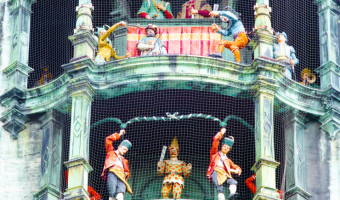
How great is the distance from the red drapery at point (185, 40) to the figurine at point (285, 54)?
1.49m

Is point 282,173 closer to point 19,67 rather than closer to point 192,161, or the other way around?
point 192,161

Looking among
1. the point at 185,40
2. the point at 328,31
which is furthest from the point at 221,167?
the point at 328,31

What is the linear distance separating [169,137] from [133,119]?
1166 mm

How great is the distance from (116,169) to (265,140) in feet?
11.6

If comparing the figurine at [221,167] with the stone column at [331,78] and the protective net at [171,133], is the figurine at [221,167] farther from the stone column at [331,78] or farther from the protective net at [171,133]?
the stone column at [331,78]

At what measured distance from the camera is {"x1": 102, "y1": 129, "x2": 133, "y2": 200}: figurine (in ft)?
116

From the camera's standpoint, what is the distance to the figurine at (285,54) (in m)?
37.7

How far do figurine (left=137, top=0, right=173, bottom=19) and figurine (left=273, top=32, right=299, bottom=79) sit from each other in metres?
3.21

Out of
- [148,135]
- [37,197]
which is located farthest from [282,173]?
[37,197]

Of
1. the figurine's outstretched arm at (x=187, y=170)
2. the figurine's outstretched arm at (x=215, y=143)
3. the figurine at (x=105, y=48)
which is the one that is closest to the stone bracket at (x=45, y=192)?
the figurine's outstretched arm at (x=187, y=170)

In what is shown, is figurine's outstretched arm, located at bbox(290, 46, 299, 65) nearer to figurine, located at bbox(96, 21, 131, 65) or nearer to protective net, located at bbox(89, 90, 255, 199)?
protective net, located at bbox(89, 90, 255, 199)

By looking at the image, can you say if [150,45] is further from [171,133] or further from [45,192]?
[45,192]

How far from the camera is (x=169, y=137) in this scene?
122 ft

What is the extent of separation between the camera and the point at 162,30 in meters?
38.6
